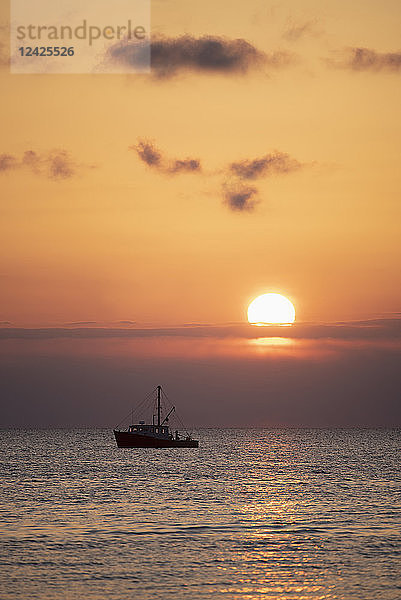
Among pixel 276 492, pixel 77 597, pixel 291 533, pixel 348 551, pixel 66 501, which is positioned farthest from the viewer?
pixel 276 492

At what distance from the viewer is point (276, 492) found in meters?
118

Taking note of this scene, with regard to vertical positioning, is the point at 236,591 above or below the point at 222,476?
above

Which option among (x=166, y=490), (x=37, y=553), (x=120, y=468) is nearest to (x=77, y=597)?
(x=37, y=553)

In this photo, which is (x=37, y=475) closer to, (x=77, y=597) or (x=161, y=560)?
(x=161, y=560)

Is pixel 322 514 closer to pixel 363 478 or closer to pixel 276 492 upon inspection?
pixel 276 492

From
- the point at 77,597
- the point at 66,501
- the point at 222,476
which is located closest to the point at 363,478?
the point at 222,476

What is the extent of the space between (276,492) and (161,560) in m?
58.9

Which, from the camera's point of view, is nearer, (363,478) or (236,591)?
(236,591)

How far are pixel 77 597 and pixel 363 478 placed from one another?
10632 cm

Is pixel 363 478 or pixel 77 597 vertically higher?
pixel 77 597

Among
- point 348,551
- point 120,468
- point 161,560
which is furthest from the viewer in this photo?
point 120,468

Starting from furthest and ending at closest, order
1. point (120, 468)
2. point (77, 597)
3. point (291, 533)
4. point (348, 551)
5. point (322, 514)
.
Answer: point (120, 468)
point (322, 514)
point (291, 533)
point (348, 551)
point (77, 597)

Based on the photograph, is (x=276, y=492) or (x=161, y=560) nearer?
(x=161, y=560)

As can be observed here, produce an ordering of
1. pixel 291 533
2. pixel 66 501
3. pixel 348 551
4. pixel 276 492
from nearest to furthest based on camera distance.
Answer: pixel 348 551, pixel 291 533, pixel 66 501, pixel 276 492
